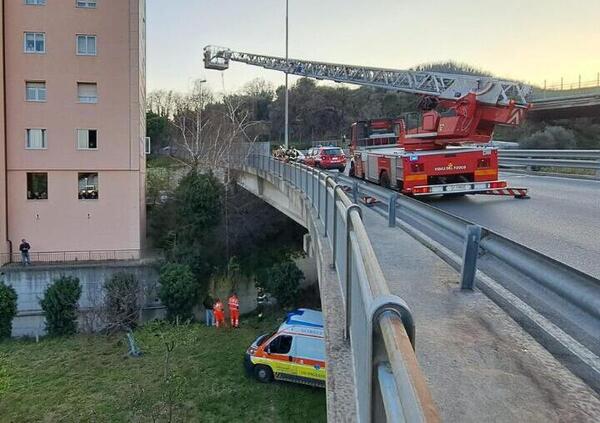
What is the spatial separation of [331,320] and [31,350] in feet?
67.1

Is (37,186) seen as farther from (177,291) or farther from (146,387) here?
(146,387)

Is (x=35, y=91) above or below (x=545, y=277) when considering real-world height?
above

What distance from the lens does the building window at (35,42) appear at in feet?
91.6

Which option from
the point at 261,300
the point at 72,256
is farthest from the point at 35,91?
the point at 261,300

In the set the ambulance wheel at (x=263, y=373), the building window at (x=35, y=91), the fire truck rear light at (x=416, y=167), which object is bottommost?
the ambulance wheel at (x=263, y=373)

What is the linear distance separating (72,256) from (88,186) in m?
4.00

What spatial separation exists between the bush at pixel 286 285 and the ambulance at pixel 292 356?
29.3ft

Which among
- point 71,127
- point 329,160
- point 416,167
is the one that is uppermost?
point 71,127

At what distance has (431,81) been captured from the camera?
79.8 feet

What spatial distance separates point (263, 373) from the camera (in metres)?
16.3

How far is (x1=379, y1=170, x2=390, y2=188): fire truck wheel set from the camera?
15.3 meters

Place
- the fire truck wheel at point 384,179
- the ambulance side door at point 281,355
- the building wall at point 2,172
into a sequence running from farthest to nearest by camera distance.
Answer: the building wall at point 2,172
the ambulance side door at point 281,355
the fire truck wheel at point 384,179

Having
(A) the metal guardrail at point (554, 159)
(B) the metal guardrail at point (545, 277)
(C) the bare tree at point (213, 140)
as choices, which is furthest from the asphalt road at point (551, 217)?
(C) the bare tree at point (213, 140)

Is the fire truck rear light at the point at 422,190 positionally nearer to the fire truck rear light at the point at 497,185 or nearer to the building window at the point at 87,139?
the fire truck rear light at the point at 497,185
